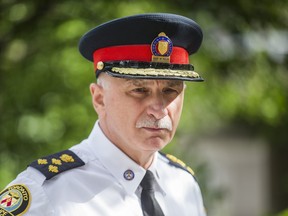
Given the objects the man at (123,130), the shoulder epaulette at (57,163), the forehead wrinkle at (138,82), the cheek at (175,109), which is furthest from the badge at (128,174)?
the forehead wrinkle at (138,82)

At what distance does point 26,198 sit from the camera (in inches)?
99.3

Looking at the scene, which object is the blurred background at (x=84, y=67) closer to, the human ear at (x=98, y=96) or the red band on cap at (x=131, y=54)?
the red band on cap at (x=131, y=54)

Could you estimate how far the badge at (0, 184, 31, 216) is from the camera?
2512 mm

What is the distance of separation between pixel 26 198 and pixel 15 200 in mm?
44

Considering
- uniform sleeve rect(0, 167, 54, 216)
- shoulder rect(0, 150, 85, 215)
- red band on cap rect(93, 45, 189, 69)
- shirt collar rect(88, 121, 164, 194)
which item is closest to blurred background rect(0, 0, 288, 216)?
red band on cap rect(93, 45, 189, 69)

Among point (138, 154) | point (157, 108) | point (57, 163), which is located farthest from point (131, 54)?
A: point (57, 163)

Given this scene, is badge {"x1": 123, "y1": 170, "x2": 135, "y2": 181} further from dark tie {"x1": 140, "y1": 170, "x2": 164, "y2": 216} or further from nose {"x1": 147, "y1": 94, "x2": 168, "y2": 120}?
nose {"x1": 147, "y1": 94, "x2": 168, "y2": 120}

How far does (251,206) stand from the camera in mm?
15312

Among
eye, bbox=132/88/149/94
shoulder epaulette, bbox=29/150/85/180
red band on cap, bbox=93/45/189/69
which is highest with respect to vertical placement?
red band on cap, bbox=93/45/189/69

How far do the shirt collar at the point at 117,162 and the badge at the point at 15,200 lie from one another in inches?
15.0

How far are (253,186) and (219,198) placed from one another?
28.9ft

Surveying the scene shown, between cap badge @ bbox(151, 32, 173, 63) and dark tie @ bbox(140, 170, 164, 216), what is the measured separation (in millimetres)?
494

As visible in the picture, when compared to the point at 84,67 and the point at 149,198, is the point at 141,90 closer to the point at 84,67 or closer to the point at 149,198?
the point at 149,198

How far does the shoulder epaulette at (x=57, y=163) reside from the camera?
2650mm
